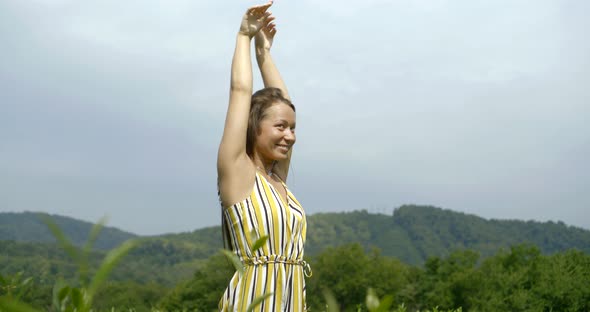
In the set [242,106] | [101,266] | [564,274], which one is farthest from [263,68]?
[564,274]

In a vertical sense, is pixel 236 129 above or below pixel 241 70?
below

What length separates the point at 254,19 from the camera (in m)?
3.27

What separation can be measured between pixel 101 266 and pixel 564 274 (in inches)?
496

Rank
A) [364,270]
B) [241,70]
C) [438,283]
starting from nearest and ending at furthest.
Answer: [241,70] < [438,283] < [364,270]

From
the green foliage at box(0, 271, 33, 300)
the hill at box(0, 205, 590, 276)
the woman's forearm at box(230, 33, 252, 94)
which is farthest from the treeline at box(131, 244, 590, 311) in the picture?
the hill at box(0, 205, 590, 276)

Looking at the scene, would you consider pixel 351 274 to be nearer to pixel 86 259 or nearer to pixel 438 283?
pixel 438 283

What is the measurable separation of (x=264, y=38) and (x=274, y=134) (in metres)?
0.92

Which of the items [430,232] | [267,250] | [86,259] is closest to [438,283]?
[267,250]

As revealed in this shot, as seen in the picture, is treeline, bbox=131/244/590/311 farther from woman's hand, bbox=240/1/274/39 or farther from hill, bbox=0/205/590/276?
hill, bbox=0/205/590/276

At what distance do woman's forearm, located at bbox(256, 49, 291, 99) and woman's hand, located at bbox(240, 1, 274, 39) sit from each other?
14.6 inches

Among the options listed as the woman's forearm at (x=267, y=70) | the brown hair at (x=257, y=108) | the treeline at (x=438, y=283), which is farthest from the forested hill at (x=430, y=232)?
the brown hair at (x=257, y=108)

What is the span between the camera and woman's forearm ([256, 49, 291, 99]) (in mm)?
3719

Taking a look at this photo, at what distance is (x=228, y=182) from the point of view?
110 inches

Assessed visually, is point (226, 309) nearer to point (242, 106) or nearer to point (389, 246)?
point (242, 106)
